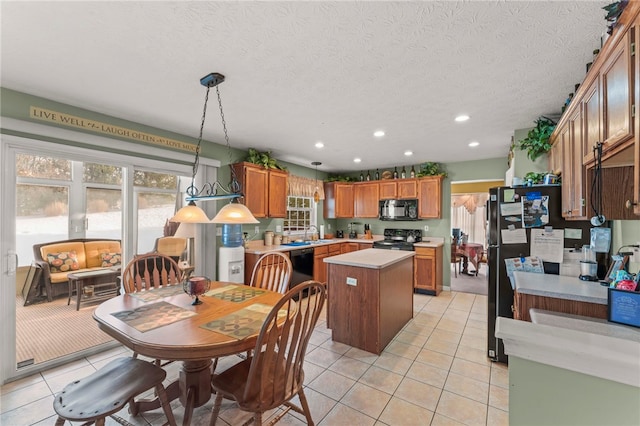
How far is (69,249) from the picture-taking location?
292 centimetres

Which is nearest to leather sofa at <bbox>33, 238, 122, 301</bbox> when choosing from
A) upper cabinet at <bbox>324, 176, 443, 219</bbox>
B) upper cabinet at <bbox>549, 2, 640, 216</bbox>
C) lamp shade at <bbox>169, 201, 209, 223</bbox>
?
lamp shade at <bbox>169, 201, 209, 223</bbox>

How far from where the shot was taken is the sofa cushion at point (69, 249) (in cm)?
272

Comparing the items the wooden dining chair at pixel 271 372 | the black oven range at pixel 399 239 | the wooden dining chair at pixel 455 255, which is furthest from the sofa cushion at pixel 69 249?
the wooden dining chair at pixel 455 255

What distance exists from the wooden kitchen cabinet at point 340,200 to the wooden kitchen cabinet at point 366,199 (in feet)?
0.38

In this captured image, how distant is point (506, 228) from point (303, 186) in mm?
3704

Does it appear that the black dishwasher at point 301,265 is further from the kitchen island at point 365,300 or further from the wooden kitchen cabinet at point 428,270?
the wooden kitchen cabinet at point 428,270

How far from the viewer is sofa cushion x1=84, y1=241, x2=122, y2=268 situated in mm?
3031

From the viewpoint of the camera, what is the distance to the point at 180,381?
1932 mm

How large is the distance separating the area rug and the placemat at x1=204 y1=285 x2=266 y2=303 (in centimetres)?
165

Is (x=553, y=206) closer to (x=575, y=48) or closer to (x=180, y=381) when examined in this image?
(x=575, y=48)

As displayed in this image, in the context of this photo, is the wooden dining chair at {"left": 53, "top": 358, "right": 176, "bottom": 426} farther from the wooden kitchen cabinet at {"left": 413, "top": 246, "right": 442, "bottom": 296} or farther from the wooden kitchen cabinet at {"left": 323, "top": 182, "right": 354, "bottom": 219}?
the wooden kitchen cabinet at {"left": 323, "top": 182, "right": 354, "bottom": 219}

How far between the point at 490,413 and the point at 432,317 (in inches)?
74.4

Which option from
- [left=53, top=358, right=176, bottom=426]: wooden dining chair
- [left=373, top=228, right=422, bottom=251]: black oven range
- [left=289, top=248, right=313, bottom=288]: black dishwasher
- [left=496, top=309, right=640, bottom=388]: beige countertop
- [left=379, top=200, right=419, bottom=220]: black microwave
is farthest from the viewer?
[left=379, top=200, right=419, bottom=220]: black microwave

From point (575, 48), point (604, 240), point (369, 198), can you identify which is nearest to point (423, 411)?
point (604, 240)
